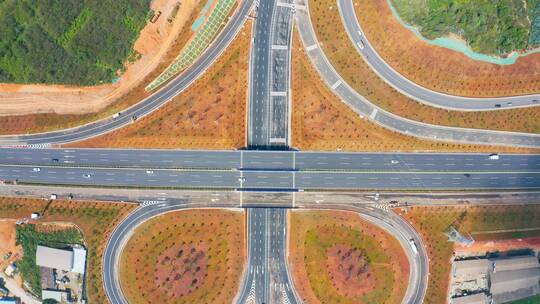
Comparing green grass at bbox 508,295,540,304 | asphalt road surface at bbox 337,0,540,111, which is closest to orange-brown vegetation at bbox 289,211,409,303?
green grass at bbox 508,295,540,304

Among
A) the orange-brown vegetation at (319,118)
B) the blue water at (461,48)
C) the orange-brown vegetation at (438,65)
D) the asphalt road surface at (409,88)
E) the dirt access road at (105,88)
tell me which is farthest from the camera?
the asphalt road surface at (409,88)

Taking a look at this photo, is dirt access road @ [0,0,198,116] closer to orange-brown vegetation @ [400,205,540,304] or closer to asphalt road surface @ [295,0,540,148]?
asphalt road surface @ [295,0,540,148]

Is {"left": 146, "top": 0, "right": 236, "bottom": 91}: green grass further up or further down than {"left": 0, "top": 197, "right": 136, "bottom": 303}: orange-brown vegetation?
further up

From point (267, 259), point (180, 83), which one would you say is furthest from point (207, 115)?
point (267, 259)

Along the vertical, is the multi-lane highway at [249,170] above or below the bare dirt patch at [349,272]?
above

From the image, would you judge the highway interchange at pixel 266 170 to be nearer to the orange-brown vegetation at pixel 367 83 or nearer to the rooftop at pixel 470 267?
the orange-brown vegetation at pixel 367 83

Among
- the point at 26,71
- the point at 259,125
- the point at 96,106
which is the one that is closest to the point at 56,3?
the point at 26,71

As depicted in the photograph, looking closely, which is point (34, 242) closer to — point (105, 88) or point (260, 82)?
point (105, 88)

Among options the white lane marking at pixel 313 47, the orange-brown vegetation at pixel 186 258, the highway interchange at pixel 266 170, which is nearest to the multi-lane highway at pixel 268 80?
the highway interchange at pixel 266 170
